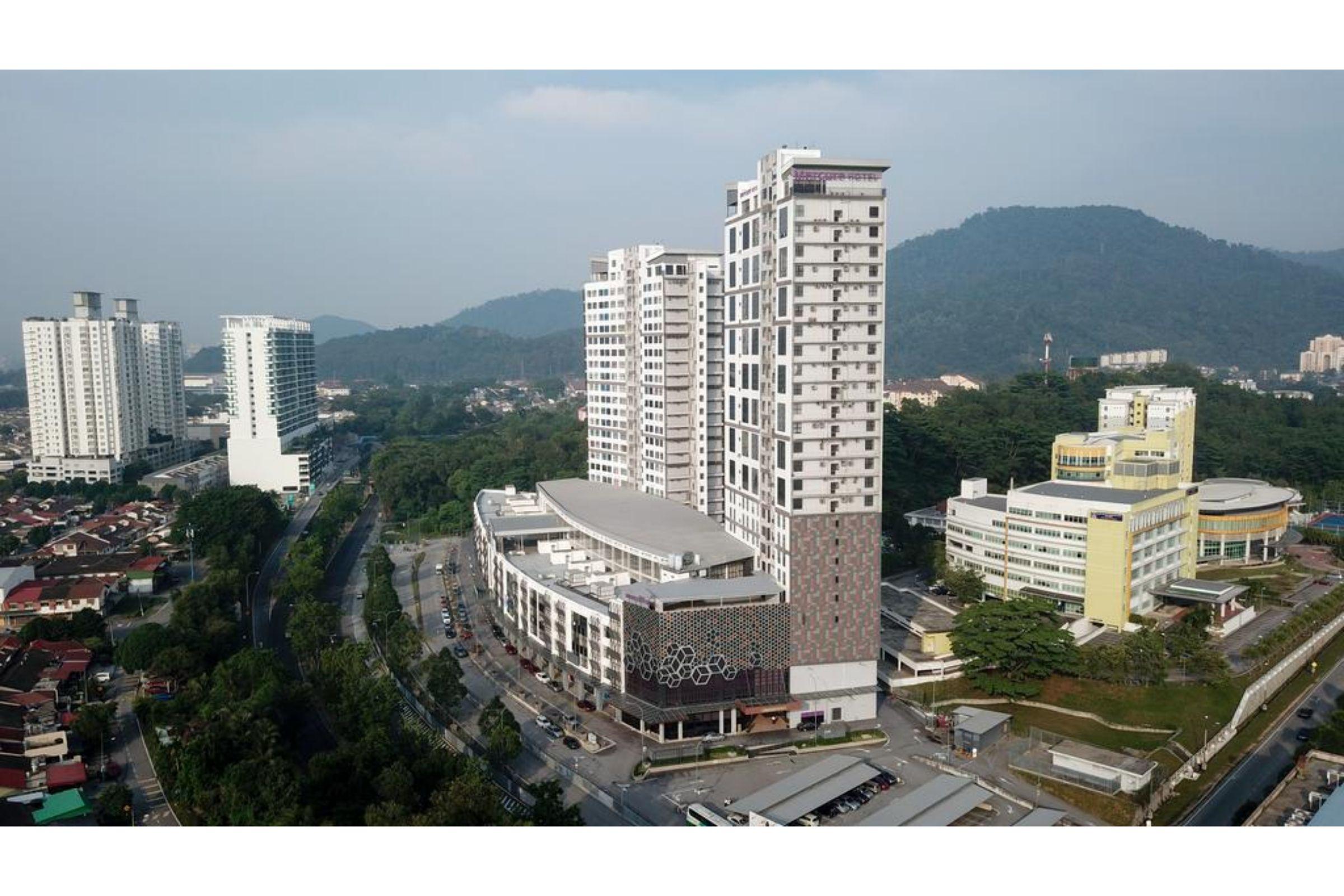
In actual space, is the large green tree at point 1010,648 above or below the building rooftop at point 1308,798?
above

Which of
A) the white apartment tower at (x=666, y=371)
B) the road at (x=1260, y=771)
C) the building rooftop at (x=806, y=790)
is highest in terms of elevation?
the white apartment tower at (x=666, y=371)

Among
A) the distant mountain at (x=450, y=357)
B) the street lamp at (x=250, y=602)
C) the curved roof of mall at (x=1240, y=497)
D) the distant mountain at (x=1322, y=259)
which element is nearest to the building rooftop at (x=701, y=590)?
the street lamp at (x=250, y=602)

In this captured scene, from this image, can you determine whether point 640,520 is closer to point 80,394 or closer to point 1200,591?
point 1200,591

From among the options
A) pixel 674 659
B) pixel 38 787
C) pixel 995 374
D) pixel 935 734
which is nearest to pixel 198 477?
pixel 38 787

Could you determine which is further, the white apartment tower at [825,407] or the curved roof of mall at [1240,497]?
the curved roof of mall at [1240,497]

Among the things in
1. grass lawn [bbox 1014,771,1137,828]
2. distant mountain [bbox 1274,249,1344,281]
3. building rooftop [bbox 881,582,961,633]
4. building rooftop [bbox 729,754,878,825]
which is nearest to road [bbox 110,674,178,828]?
building rooftop [bbox 729,754,878,825]

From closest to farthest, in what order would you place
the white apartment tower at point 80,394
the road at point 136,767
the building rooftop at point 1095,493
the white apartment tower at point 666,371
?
the road at point 136,767 < the building rooftop at point 1095,493 < the white apartment tower at point 666,371 < the white apartment tower at point 80,394

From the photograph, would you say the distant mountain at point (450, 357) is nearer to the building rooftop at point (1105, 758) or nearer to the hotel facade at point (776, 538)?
the hotel facade at point (776, 538)
